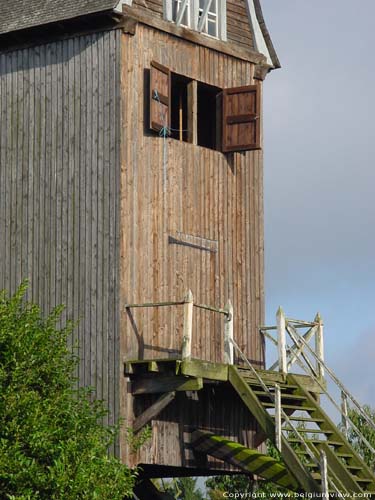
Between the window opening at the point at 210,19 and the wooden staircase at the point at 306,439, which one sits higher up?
the window opening at the point at 210,19

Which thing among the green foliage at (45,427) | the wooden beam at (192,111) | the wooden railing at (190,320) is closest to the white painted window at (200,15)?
the wooden beam at (192,111)

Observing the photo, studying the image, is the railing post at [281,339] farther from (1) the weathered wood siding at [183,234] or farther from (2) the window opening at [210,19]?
(2) the window opening at [210,19]

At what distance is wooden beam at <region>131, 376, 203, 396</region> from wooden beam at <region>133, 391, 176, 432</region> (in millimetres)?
154

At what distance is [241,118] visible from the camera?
29500 millimetres

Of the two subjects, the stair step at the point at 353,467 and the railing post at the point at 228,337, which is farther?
the railing post at the point at 228,337

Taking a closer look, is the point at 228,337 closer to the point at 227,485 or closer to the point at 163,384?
the point at 163,384

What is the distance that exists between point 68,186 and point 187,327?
3.69m

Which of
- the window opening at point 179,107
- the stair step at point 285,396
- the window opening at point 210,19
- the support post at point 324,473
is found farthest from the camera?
the window opening at point 210,19

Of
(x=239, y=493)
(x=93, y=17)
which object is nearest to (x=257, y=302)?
(x=93, y=17)

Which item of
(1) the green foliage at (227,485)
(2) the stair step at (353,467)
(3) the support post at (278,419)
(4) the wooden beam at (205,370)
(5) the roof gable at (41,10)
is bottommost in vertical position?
(1) the green foliage at (227,485)

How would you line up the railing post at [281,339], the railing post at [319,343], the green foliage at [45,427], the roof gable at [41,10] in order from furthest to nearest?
the railing post at [319,343]
the railing post at [281,339]
the roof gable at [41,10]
the green foliage at [45,427]

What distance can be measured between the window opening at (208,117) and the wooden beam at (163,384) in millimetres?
5533

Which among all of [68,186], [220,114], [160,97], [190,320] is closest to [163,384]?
[190,320]

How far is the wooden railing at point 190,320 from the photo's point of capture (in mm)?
26266
